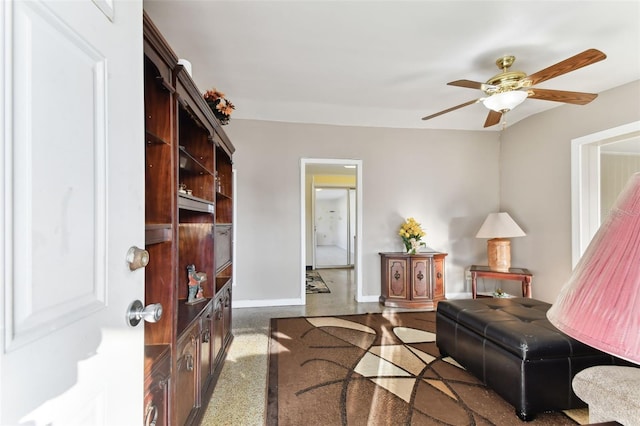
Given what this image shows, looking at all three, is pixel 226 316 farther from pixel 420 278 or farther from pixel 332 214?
pixel 332 214

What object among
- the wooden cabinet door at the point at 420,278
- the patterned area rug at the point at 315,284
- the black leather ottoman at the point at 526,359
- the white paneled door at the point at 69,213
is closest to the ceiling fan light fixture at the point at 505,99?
the black leather ottoman at the point at 526,359

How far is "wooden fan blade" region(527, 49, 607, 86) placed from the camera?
5.99 ft

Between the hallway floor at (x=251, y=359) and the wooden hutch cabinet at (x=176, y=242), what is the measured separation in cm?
10

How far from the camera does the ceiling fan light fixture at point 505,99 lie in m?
2.37

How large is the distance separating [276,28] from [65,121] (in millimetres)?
2223

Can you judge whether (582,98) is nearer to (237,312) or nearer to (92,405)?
(92,405)

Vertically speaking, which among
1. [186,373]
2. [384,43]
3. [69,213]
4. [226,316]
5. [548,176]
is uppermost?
[384,43]

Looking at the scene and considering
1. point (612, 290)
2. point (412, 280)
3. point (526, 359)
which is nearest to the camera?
point (612, 290)

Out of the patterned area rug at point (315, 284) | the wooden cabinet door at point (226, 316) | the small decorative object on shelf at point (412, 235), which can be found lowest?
the patterned area rug at point (315, 284)

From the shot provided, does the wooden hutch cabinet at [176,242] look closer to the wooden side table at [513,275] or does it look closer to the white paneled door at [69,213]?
the white paneled door at [69,213]

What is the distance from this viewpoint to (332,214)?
34.7 feet

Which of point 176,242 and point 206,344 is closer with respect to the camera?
point 176,242

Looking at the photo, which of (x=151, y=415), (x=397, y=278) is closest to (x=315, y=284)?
(x=397, y=278)

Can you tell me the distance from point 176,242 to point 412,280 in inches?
134
